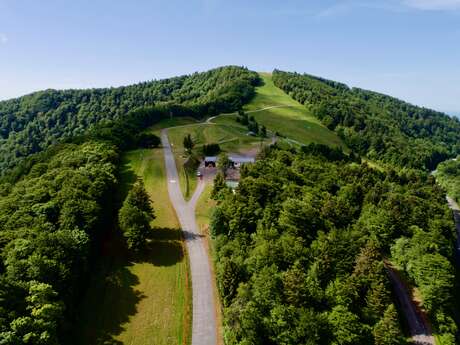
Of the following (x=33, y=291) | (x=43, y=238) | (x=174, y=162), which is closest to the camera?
(x=33, y=291)

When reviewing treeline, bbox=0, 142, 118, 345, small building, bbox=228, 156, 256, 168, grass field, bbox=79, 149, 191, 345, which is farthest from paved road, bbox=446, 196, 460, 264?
treeline, bbox=0, 142, 118, 345

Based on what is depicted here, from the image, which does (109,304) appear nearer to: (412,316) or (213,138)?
(412,316)

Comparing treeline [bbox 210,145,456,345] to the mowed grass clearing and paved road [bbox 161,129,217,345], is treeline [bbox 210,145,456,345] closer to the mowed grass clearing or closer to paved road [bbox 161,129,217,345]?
paved road [bbox 161,129,217,345]

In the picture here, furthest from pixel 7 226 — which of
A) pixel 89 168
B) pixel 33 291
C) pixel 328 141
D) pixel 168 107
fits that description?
pixel 328 141

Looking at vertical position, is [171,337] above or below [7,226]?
below

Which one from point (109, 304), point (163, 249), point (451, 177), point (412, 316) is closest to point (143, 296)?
point (109, 304)

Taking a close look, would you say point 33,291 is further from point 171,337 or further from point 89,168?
point 89,168
